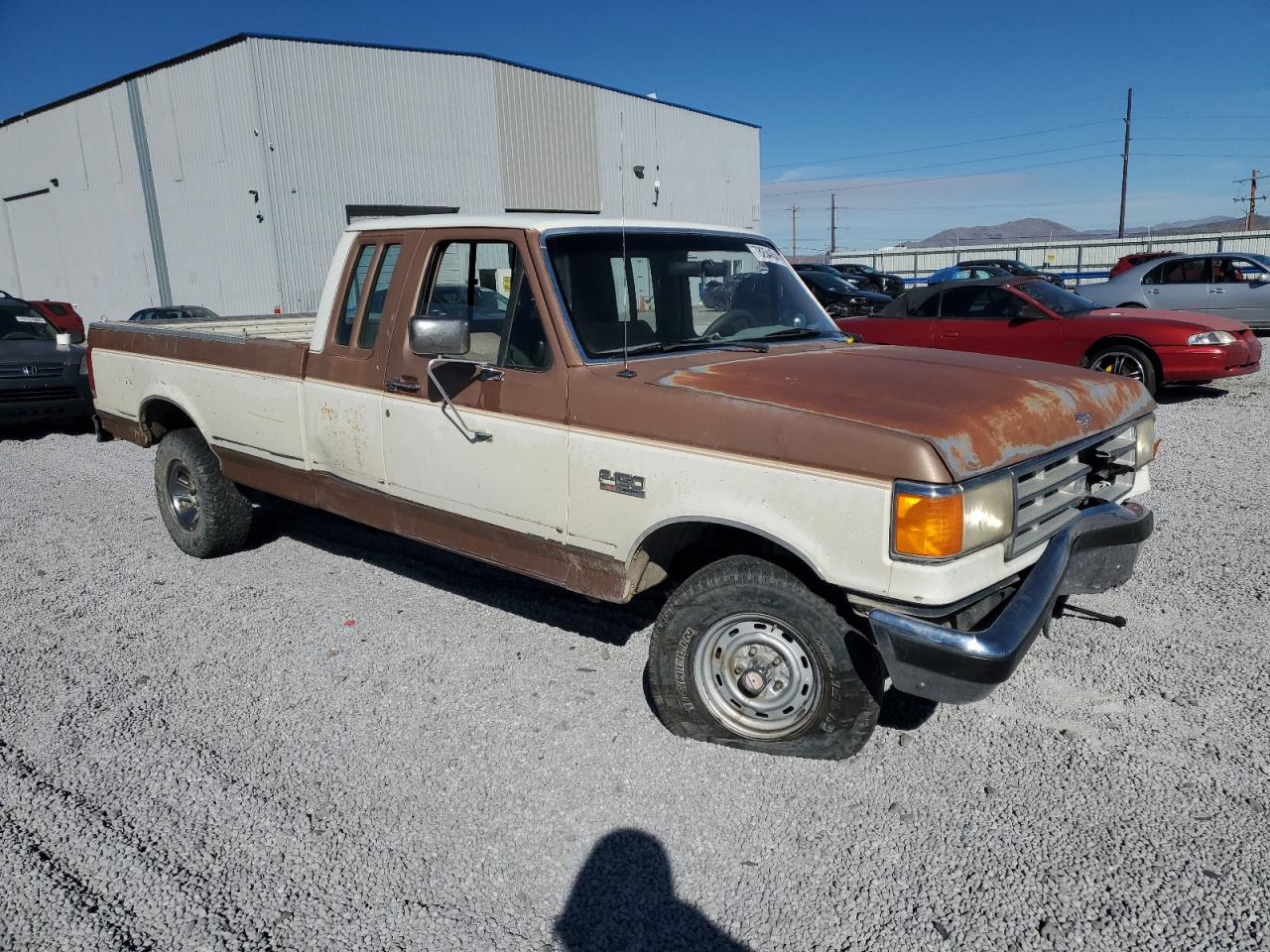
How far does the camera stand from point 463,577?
17.9ft

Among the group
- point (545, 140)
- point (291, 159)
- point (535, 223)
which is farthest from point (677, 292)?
point (545, 140)

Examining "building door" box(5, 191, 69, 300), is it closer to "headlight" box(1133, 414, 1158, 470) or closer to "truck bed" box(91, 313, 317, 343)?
"truck bed" box(91, 313, 317, 343)

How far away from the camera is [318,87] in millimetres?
25250

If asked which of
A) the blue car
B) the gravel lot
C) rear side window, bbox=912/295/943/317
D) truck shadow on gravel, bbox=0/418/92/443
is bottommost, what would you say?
the gravel lot

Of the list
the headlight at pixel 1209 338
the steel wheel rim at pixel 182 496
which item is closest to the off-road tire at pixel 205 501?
the steel wheel rim at pixel 182 496

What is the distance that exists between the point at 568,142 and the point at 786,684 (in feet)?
99.2

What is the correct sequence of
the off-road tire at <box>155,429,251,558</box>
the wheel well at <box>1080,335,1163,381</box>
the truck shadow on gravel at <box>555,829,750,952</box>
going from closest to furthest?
the truck shadow on gravel at <box>555,829,750,952</box>, the off-road tire at <box>155,429,251,558</box>, the wheel well at <box>1080,335,1163,381</box>

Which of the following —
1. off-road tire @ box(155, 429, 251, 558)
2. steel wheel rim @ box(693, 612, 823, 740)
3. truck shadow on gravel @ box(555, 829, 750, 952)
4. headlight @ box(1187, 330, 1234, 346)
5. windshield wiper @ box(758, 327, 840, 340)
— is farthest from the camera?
headlight @ box(1187, 330, 1234, 346)

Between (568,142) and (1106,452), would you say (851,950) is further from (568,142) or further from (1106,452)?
(568,142)

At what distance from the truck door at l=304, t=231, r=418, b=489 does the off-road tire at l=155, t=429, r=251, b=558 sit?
4.23 ft

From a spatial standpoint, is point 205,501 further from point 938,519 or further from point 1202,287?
point 1202,287

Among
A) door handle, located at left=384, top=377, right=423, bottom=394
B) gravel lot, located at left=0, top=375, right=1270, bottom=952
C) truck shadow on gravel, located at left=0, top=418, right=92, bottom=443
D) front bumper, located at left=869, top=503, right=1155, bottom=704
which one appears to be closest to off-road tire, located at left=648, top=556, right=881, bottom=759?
gravel lot, located at left=0, top=375, right=1270, bottom=952

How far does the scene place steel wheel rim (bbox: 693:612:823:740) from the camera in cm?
326

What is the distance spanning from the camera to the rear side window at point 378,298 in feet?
14.6
